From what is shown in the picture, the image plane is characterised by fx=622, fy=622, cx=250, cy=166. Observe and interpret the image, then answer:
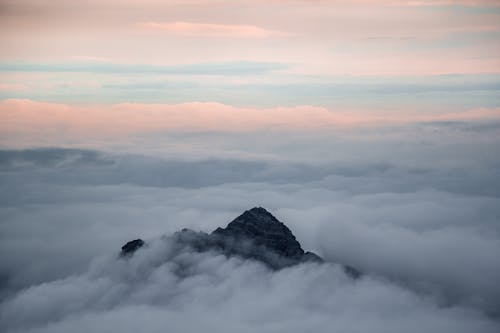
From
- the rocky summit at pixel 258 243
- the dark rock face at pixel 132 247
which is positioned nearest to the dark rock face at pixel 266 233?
the rocky summit at pixel 258 243

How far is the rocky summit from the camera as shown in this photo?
160500 mm

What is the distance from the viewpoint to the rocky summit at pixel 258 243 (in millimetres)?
160500

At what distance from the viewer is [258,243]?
528 ft

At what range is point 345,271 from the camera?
170 m

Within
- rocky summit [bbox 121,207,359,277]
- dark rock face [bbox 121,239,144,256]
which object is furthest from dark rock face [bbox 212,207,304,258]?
dark rock face [bbox 121,239,144,256]

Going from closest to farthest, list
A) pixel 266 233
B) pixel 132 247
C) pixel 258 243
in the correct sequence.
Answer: pixel 266 233 < pixel 258 243 < pixel 132 247

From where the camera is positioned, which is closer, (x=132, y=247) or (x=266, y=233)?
(x=266, y=233)

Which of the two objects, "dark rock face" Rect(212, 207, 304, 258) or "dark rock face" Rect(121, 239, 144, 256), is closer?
"dark rock face" Rect(121, 239, 144, 256)

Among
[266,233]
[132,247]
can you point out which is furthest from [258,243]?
[132,247]

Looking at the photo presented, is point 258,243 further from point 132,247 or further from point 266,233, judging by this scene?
point 132,247

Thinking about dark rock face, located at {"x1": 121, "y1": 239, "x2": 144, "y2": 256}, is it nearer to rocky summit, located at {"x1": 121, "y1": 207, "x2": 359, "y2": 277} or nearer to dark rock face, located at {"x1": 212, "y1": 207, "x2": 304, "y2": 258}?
rocky summit, located at {"x1": 121, "y1": 207, "x2": 359, "y2": 277}

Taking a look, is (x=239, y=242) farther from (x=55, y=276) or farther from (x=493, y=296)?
(x=493, y=296)

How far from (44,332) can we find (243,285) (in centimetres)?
4683

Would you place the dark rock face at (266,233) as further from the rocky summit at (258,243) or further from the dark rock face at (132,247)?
the dark rock face at (132,247)
